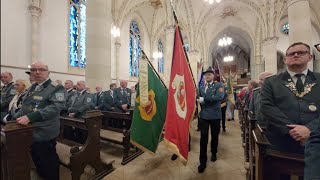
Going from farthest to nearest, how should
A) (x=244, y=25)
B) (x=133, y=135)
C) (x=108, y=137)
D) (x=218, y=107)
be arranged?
(x=244, y=25)
(x=108, y=137)
(x=218, y=107)
(x=133, y=135)

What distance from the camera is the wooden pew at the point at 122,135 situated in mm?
3602

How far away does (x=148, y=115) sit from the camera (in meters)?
3.15

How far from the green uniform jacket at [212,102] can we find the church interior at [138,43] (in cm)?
62

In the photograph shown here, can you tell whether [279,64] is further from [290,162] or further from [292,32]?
[290,162]

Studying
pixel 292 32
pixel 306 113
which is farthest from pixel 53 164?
pixel 292 32

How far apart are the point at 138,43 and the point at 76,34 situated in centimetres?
657

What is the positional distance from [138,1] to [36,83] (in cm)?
1309

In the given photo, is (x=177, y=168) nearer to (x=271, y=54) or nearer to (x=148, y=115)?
(x=148, y=115)

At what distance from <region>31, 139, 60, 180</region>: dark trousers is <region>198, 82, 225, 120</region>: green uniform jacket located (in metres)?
2.35

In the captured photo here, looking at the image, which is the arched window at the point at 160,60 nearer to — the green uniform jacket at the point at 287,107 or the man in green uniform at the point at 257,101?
the man in green uniform at the point at 257,101

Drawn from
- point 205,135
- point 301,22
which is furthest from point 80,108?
point 301,22

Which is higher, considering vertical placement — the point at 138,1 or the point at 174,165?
the point at 138,1

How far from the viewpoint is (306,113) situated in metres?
1.67

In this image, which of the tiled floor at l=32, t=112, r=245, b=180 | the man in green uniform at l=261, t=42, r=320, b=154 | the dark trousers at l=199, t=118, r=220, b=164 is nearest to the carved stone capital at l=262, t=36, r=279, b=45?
the tiled floor at l=32, t=112, r=245, b=180
